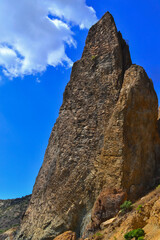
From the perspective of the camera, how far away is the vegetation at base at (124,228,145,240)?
11781 mm

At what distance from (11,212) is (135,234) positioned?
164ft

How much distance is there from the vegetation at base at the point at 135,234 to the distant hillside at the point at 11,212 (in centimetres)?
4273

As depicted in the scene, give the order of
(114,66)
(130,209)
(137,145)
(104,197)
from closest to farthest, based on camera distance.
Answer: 1. (130,209)
2. (104,197)
3. (137,145)
4. (114,66)

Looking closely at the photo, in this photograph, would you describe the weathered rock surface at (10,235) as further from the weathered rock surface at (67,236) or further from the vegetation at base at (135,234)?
the vegetation at base at (135,234)

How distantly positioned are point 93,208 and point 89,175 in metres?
2.71

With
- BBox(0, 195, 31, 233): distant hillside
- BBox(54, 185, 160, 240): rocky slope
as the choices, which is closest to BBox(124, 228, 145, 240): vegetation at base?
BBox(54, 185, 160, 240): rocky slope

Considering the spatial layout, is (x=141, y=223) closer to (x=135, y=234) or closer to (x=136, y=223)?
(x=136, y=223)

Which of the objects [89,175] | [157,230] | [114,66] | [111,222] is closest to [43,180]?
[89,175]

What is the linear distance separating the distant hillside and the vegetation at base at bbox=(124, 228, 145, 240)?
42.7m

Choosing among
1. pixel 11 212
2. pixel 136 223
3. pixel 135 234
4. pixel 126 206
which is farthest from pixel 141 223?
pixel 11 212

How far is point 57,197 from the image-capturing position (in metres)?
20.5

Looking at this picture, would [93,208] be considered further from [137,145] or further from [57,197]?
[137,145]

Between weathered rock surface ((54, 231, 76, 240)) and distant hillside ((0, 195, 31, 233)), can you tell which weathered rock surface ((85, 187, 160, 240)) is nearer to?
weathered rock surface ((54, 231, 76, 240))

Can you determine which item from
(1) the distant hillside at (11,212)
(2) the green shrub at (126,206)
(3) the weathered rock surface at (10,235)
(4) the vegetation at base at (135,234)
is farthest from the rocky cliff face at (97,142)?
(1) the distant hillside at (11,212)
